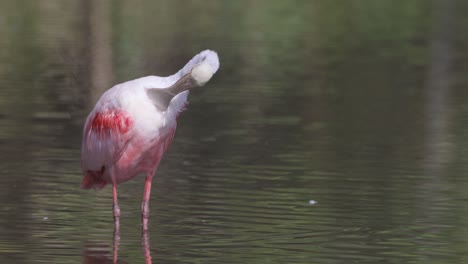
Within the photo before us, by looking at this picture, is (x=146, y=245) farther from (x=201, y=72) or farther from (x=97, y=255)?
(x=201, y=72)

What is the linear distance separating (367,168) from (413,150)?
1.19m

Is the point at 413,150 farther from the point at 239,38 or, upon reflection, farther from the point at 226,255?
the point at 239,38

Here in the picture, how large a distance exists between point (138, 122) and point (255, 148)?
14.5 ft

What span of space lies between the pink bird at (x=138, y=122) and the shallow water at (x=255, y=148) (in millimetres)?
435

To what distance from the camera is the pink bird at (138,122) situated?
9.22m

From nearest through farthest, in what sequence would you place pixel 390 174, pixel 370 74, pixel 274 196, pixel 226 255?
pixel 226 255
pixel 274 196
pixel 390 174
pixel 370 74

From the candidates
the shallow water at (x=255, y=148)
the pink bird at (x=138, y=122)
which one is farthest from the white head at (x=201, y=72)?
the shallow water at (x=255, y=148)

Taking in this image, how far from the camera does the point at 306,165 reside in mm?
12859

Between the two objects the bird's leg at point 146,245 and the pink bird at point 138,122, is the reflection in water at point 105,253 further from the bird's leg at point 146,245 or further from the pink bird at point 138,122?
the pink bird at point 138,122

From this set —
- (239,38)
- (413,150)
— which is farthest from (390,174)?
(239,38)

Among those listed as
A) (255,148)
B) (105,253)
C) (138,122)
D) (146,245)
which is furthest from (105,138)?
(255,148)

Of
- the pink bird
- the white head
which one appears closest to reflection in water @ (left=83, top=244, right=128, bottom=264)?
the pink bird

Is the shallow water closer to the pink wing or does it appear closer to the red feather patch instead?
the pink wing

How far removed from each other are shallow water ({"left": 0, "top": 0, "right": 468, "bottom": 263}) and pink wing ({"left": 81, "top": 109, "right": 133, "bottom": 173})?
0.45m
